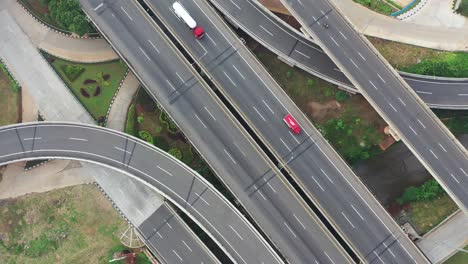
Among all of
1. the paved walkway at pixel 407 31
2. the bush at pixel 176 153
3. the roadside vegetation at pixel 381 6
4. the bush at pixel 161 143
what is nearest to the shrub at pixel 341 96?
the paved walkway at pixel 407 31

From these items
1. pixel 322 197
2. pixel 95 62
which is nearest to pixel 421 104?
pixel 322 197

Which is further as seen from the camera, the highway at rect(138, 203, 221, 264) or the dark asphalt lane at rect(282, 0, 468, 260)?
the highway at rect(138, 203, 221, 264)

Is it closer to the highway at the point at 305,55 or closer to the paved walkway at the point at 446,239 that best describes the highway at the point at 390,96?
the highway at the point at 305,55

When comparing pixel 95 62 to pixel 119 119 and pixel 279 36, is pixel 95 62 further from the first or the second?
pixel 279 36

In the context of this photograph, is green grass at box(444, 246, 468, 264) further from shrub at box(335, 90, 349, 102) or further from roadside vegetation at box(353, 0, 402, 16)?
roadside vegetation at box(353, 0, 402, 16)

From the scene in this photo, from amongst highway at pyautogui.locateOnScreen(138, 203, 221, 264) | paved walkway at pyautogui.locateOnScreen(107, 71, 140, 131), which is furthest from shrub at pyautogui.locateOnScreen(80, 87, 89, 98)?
highway at pyautogui.locateOnScreen(138, 203, 221, 264)

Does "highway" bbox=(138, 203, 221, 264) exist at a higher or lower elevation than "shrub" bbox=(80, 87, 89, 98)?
lower
